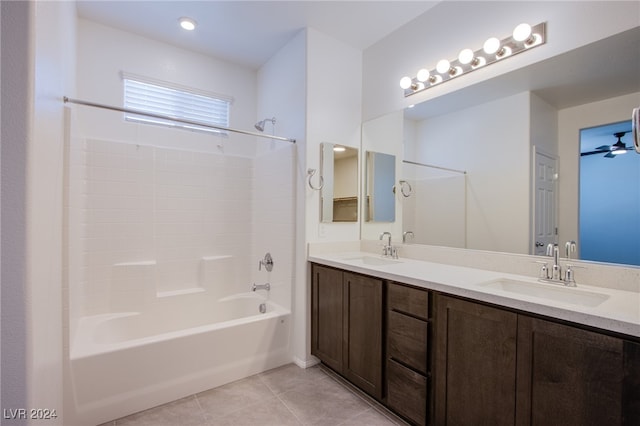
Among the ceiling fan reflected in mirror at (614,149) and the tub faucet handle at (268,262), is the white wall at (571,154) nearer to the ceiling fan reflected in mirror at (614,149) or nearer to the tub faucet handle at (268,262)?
the ceiling fan reflected in mirror at (614,149)

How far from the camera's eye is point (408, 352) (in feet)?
5.46

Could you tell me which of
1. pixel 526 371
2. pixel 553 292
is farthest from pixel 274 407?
pixel 553 292

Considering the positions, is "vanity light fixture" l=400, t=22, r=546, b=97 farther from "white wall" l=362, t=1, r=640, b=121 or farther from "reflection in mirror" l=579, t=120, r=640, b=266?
"reflection in mirror" l=579, t=120, r=640, b=266

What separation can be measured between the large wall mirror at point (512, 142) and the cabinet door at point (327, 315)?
2.54 feet

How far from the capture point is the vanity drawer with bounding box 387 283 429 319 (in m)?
1.58

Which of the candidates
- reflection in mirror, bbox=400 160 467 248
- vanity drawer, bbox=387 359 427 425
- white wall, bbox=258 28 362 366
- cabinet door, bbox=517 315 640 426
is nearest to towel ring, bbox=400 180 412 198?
reflection in mirror, bbox=400 160 467 248

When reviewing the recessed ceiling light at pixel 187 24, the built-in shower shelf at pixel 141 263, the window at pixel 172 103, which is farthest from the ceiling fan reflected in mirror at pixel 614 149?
the built-in shower shelf at pixel 141 263

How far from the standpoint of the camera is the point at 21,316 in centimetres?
81

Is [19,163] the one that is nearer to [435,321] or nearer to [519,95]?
[435,321]

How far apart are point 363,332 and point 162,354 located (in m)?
1.35

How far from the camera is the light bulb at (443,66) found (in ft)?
6.89

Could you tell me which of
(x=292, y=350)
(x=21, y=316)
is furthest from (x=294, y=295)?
(x=21, y=316)

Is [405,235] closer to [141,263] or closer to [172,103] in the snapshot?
[141,263]

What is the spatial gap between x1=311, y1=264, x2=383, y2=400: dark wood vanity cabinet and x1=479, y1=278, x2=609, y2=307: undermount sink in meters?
0.68
